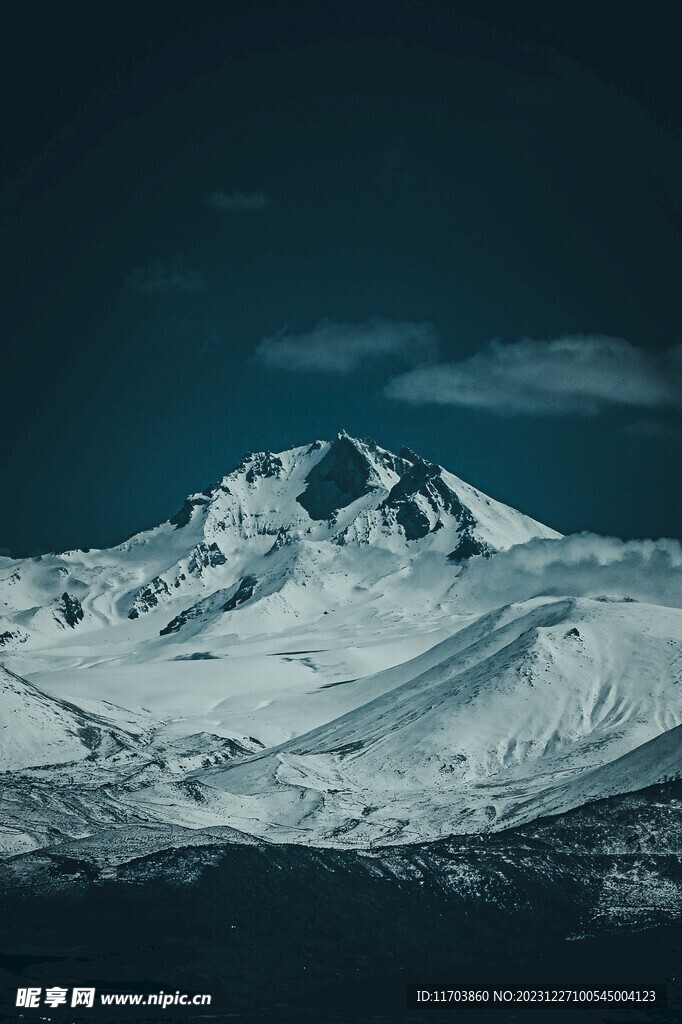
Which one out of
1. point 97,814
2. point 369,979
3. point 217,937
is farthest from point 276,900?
point 97,814

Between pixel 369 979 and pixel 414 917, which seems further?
pixel 414 917

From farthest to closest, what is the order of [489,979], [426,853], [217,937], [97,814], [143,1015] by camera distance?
[97,814] → [426,853] → [217,937] → [489,979] → [143,1015]

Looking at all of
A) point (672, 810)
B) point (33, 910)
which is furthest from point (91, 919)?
point (672, 810)

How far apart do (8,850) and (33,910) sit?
2692 centimetres

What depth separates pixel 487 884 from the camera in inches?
6161

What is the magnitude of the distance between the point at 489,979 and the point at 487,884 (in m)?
23.6

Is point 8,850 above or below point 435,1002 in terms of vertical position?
above

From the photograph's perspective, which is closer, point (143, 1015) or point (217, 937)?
point (143, 1015)

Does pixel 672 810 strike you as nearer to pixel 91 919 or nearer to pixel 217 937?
pixel 217 937

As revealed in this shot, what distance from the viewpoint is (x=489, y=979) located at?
13325 cm

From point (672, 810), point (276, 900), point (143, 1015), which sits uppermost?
point (672, 810)

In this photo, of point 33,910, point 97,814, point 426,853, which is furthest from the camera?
point 97,814

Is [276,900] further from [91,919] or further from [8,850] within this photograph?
[8,850]

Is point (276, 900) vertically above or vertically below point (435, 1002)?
above
